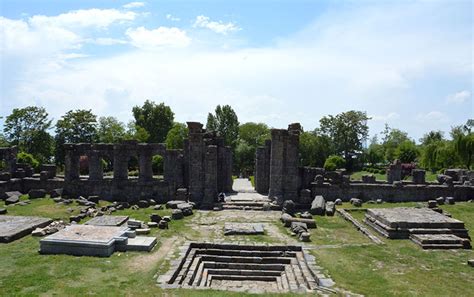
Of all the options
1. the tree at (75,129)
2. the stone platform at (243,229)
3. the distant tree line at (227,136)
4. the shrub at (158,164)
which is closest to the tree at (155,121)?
the distant tree line at (227,136)

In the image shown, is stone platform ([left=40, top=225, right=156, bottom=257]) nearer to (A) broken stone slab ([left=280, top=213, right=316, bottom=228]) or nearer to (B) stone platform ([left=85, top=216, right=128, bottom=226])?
(B) stone platform ([left=85, top=216, right=128, bottom=226])

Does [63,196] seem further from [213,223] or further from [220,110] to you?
[220,110]

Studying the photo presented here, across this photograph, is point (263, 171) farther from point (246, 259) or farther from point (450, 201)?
point (246, 259)

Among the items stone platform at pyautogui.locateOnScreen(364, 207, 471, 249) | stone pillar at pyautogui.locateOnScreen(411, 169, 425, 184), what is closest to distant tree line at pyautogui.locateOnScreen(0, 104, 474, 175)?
stone pillar at pyautogui.locateOnScreen(411, 169, 425, 184)

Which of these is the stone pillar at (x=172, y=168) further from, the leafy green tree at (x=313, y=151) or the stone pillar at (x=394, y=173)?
the leafy green tree at (x=313, y=151)

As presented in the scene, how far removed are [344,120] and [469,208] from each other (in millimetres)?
41437

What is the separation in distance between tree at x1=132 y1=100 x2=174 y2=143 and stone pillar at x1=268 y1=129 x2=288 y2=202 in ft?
137

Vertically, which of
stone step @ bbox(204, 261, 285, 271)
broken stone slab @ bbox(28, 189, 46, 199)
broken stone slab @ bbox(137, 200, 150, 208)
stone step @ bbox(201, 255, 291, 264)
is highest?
broken stone slab @ bbox(28, 189, 46, 199)

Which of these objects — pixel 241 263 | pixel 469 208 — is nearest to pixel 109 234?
pixel 241 263

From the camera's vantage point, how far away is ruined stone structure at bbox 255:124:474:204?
25.0m

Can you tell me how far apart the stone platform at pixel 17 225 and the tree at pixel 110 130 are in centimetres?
4090

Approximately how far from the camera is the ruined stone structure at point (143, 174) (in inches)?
984

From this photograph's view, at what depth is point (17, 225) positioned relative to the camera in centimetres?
1738

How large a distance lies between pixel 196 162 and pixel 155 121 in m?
40.6
